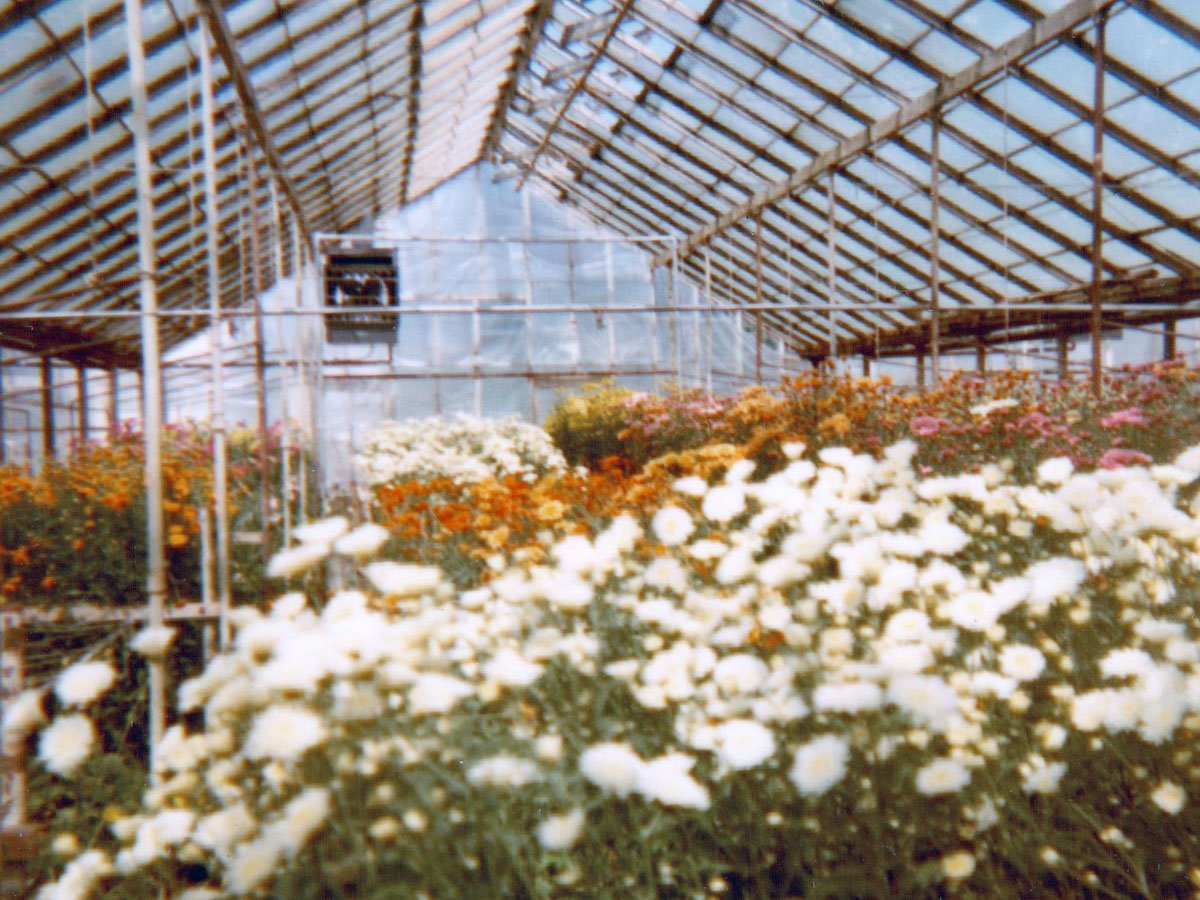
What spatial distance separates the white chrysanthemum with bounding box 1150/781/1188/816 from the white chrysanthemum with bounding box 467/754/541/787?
64 cm

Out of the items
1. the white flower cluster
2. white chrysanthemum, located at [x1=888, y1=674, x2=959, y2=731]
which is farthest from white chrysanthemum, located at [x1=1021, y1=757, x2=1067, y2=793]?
the white flower cluster

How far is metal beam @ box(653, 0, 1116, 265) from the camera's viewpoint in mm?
6062

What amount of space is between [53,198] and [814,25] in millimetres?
6029

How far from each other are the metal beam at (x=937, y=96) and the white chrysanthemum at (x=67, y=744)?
6.75m

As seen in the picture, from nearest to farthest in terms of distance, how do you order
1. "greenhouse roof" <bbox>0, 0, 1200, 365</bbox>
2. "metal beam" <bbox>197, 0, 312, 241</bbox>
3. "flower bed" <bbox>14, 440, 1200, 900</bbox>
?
"flower bed" <bbox>14, 440, 1200, 900</bbox>
"metal beam" <bbox>197, 0, 312, 241</bbox>
"greenhouse roof" <bbox>0, 0, 1200, 365</bbox>

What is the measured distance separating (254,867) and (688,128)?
34.5ft

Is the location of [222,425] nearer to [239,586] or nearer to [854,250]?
[239,586]

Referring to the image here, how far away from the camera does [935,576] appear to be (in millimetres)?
1150

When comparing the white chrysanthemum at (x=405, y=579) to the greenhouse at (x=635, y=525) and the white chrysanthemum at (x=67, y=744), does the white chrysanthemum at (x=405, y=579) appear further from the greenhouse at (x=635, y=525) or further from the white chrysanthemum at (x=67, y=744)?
the white chrysanthemum at (x=67, y=744)

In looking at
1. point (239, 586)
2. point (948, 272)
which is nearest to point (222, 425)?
point (239, 586)

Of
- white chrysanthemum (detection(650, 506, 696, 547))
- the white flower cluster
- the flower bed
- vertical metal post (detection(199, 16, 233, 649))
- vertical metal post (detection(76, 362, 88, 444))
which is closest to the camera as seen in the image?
the flower bed

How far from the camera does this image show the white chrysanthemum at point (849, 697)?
91 cm

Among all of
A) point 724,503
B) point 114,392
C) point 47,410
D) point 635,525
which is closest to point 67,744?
point 635,525

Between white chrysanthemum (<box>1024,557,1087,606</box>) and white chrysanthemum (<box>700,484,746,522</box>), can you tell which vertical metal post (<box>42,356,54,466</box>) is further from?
white chrysanthemum (<box>1024,557,1087,606</box>)
